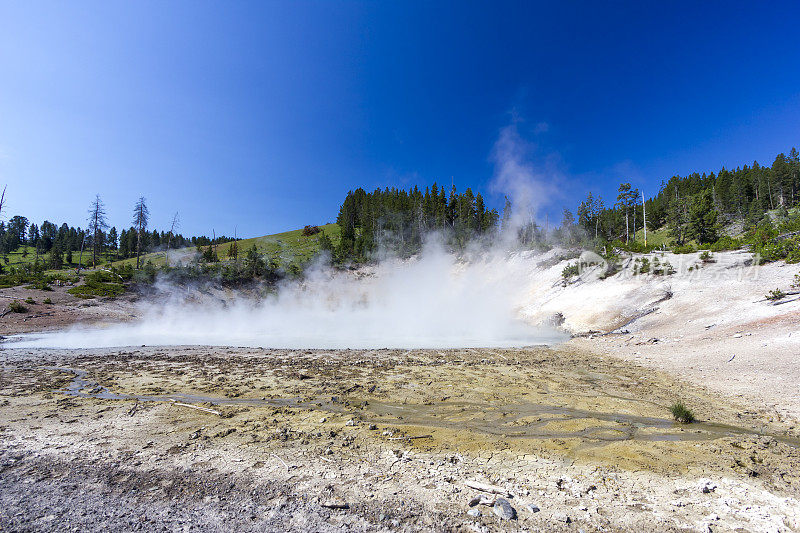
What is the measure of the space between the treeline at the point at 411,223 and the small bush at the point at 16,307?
34.9m

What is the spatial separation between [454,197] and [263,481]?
7046 cm

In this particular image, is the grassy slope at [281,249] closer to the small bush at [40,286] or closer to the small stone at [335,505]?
the small bush at [40,286]

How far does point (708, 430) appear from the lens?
6.11 metres

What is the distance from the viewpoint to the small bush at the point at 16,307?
24.0 m

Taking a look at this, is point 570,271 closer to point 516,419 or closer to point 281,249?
point 516,419

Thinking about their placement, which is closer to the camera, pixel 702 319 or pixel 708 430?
pixel 708 430

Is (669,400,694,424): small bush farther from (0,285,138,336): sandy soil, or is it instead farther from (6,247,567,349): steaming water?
(0,285,138,336): sandy soil

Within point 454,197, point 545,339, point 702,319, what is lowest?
point 545,339

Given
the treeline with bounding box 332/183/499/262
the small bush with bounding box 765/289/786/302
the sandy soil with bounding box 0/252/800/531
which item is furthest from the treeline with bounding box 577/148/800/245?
the sandy soil with bounding box 0/252/800/531

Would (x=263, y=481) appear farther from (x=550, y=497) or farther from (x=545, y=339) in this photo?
(x=545, y=339)

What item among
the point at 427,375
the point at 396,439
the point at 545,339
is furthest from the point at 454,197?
the point at 396,439

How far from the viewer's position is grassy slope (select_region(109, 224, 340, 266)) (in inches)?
2327

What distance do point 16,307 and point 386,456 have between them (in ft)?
113

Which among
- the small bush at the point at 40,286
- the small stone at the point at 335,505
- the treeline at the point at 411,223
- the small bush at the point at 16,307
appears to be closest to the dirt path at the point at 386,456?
the small stone at the point at 335,505
